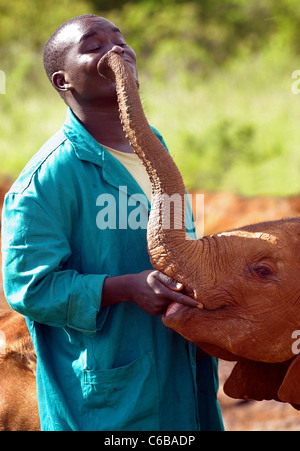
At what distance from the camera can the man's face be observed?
8.10ft

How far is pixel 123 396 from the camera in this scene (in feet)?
8.07

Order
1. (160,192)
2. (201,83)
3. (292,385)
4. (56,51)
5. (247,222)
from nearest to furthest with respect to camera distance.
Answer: (160,192) → (292,385) → (56,51) → (247,222) → (201,83)

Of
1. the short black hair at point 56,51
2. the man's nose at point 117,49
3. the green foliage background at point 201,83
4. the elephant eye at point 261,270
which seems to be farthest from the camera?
the green foliage background at point 201,83

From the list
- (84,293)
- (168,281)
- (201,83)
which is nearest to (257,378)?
(168,281)

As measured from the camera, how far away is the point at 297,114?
43.4 ft

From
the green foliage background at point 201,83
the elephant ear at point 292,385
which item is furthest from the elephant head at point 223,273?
the green foliage background at point 201,83

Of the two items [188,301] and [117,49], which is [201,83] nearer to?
[117,49]

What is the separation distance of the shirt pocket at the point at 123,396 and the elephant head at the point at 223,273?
0.29 metres

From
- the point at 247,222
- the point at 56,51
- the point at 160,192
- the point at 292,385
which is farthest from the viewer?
the point at 247,222

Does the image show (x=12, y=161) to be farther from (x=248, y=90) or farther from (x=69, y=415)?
(x=69, y=415)

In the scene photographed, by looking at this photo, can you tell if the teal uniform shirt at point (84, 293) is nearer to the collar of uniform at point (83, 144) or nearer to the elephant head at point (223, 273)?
the collar of uniform at point (83, 144)

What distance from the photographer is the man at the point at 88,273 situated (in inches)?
92.4

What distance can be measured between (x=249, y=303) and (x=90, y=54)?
106 centimetres

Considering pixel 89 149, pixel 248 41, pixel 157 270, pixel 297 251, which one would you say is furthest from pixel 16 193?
pixel 248 41
